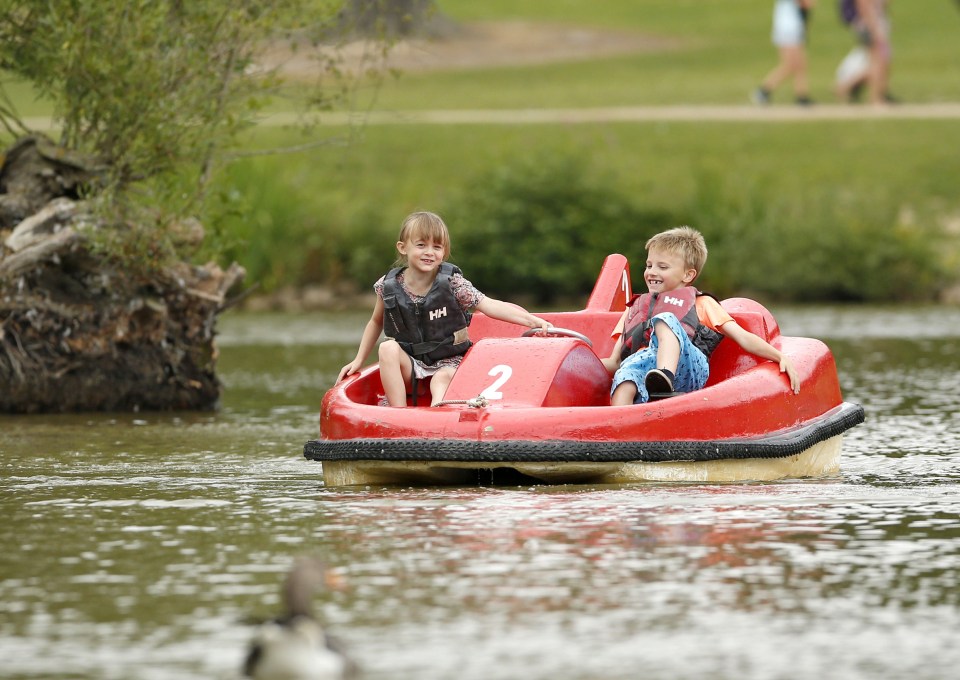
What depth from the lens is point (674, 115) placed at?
104ft

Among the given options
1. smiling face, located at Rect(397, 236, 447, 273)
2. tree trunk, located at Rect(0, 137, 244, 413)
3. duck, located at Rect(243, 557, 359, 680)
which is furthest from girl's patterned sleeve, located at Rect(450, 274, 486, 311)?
duck, located at Rect(243, 557, 359, 680)

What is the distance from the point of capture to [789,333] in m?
20.2

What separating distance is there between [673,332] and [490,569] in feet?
9.82

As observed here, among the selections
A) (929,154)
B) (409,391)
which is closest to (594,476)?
(409,391)

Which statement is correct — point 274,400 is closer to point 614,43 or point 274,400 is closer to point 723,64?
point 723,64

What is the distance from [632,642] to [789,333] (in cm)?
1448

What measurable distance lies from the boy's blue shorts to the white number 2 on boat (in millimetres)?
527

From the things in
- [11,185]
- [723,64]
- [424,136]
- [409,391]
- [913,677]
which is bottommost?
[913,677]

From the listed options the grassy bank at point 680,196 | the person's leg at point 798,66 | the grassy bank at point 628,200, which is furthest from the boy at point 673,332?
the person's leg at point 798,66

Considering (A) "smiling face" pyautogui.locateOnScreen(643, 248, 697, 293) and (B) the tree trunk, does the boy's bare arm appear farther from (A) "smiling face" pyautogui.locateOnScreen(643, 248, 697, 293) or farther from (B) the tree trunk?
(B) the tree trunk

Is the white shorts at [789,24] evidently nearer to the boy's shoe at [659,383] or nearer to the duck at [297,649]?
the boy's shoe at [659,383]

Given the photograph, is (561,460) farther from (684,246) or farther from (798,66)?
(798,66)

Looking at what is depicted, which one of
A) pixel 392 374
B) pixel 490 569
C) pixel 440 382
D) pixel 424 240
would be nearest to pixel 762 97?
pixel 424 240

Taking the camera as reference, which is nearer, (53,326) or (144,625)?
(144,625)
